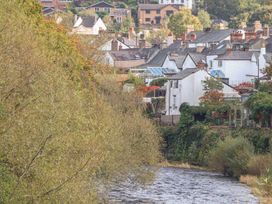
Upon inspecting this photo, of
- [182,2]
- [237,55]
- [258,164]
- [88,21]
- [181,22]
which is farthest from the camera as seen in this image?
[182,2]

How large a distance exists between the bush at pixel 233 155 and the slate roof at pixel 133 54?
53.8 metres

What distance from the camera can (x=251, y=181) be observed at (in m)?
58.2

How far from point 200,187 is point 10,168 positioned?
30713 millimetres

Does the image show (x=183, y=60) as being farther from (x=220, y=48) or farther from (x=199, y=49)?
(x=199, y=49)

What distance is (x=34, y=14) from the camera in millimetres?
47312

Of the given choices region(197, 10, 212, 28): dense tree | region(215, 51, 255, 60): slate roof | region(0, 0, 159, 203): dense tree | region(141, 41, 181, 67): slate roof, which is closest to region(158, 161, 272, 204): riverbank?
region(0, 0, 159, 203): dense tree

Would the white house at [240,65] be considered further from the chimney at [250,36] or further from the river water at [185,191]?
the river water at [185,191]

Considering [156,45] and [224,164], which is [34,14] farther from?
[156,45]

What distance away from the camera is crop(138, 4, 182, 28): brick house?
7136 inches

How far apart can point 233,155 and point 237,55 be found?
36822 mm

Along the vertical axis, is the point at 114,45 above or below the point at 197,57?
above

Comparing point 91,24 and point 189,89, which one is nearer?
point 189,89

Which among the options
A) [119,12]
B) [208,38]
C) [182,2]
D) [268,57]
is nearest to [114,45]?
[208,38]

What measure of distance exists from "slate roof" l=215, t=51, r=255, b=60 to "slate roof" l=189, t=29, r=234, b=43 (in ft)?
74.4
